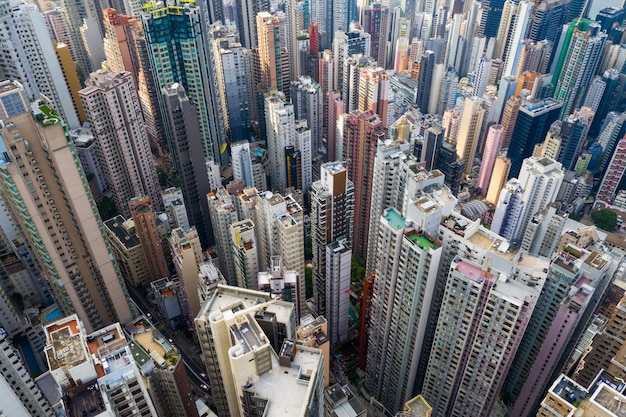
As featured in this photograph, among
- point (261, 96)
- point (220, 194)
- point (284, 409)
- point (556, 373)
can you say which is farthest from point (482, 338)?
point (261, 96)

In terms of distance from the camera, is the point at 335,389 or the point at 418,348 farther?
the point at 418,348

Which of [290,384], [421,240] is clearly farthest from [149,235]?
[290,384]

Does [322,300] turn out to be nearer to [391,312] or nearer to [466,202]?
[391,312]

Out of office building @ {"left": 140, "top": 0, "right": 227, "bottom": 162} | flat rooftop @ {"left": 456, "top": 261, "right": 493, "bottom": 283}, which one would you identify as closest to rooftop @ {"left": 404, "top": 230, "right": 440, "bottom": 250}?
flat rooftop @ {"left": 456, "top": 261, "right": 493, "bottom": 283}

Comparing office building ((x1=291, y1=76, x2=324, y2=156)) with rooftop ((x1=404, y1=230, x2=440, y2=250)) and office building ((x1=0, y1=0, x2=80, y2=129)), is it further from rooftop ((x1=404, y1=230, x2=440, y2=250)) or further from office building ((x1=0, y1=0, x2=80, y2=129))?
rooftop ((x1=404, y1=230, x2=440, y2=250))

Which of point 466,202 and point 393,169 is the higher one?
point 393,169
